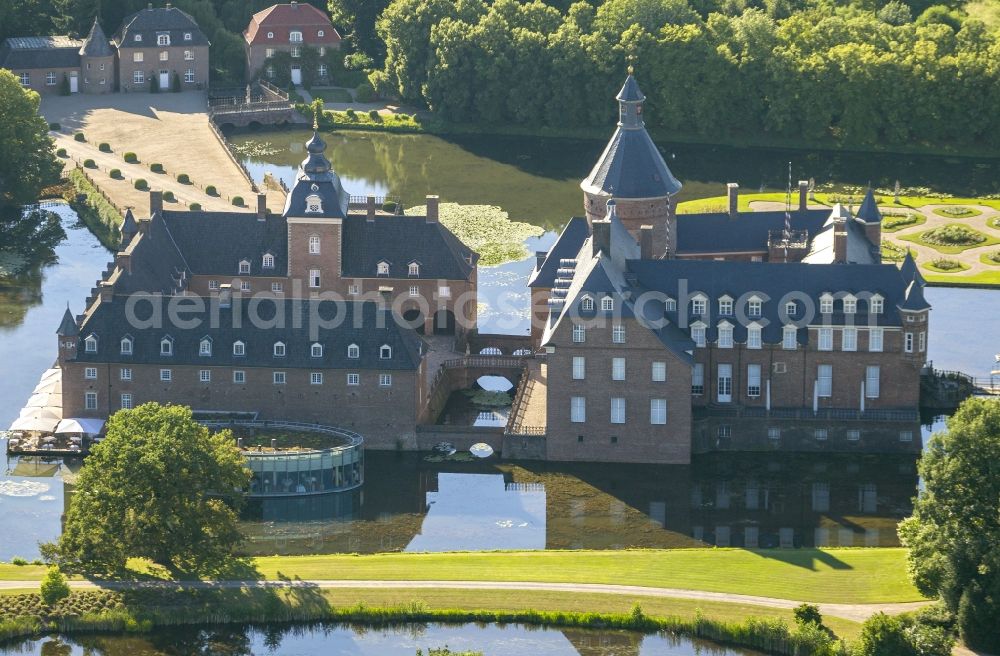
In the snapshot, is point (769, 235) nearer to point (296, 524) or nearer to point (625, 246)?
point (625, 246)

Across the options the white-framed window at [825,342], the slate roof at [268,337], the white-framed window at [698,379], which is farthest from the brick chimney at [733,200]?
the slate roof at [268,337]

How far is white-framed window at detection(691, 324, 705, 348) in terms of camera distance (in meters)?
144

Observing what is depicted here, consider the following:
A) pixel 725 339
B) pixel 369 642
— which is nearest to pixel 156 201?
pixel 725 339

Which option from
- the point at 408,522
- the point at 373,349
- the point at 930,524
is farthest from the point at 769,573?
the point at 373,349

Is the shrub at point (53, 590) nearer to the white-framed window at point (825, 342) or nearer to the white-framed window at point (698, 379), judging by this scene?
the white-framed window at point (698, 379)

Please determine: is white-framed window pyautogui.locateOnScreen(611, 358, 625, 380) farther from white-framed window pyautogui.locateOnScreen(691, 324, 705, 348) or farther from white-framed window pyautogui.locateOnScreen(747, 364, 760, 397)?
white-framed window pyautogui.locateOnScreen(747, 364, 760, 397)

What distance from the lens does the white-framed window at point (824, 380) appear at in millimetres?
143375

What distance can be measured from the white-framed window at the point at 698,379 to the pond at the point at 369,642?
1178 inches

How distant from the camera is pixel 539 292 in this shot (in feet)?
515

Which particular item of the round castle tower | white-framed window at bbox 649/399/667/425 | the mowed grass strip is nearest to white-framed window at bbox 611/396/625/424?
white-framed window at bbox 649/399/667/425

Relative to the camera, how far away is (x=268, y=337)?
14325cm

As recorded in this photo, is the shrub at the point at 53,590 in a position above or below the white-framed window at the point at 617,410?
below

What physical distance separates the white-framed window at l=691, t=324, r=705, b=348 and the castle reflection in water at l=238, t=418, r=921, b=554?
184 inches

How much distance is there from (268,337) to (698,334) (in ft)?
80.6
